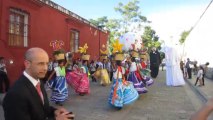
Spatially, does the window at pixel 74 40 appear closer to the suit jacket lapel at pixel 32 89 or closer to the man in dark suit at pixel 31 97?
the man in dark suit at pixel 31 97

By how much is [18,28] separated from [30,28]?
34.9 inches

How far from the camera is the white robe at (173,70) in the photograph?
58.0 ft

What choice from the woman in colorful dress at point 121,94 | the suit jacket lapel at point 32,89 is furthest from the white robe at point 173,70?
the suit jacket lapel at point 32,89

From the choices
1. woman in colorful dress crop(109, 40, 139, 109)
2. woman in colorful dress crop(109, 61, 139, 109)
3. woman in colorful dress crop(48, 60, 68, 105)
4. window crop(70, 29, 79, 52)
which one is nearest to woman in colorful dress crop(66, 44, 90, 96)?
woman in colorful dress crop(48, 60, 68, 105)

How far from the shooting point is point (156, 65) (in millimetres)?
22391

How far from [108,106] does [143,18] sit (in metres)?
40.3

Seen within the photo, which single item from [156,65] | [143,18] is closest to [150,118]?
[156,65]

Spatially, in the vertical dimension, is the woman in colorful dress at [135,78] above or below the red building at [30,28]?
below

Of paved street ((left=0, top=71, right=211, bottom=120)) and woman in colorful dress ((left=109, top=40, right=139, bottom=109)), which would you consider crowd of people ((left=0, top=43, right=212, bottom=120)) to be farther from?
paved street ((left=0, top=71, right=211, bottom=120))

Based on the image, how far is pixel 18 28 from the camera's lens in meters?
14.2

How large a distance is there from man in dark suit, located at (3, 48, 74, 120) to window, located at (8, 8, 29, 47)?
10.9m

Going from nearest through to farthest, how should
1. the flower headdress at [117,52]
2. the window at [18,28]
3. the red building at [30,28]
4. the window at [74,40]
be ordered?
the flower headdress at [117,52]
the red building at [30,28]
the window at [18,28]
the window at [74,40]

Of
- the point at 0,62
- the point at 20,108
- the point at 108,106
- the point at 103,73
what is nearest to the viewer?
the point at 20,108

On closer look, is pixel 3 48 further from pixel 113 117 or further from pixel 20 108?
pixel 20 108
